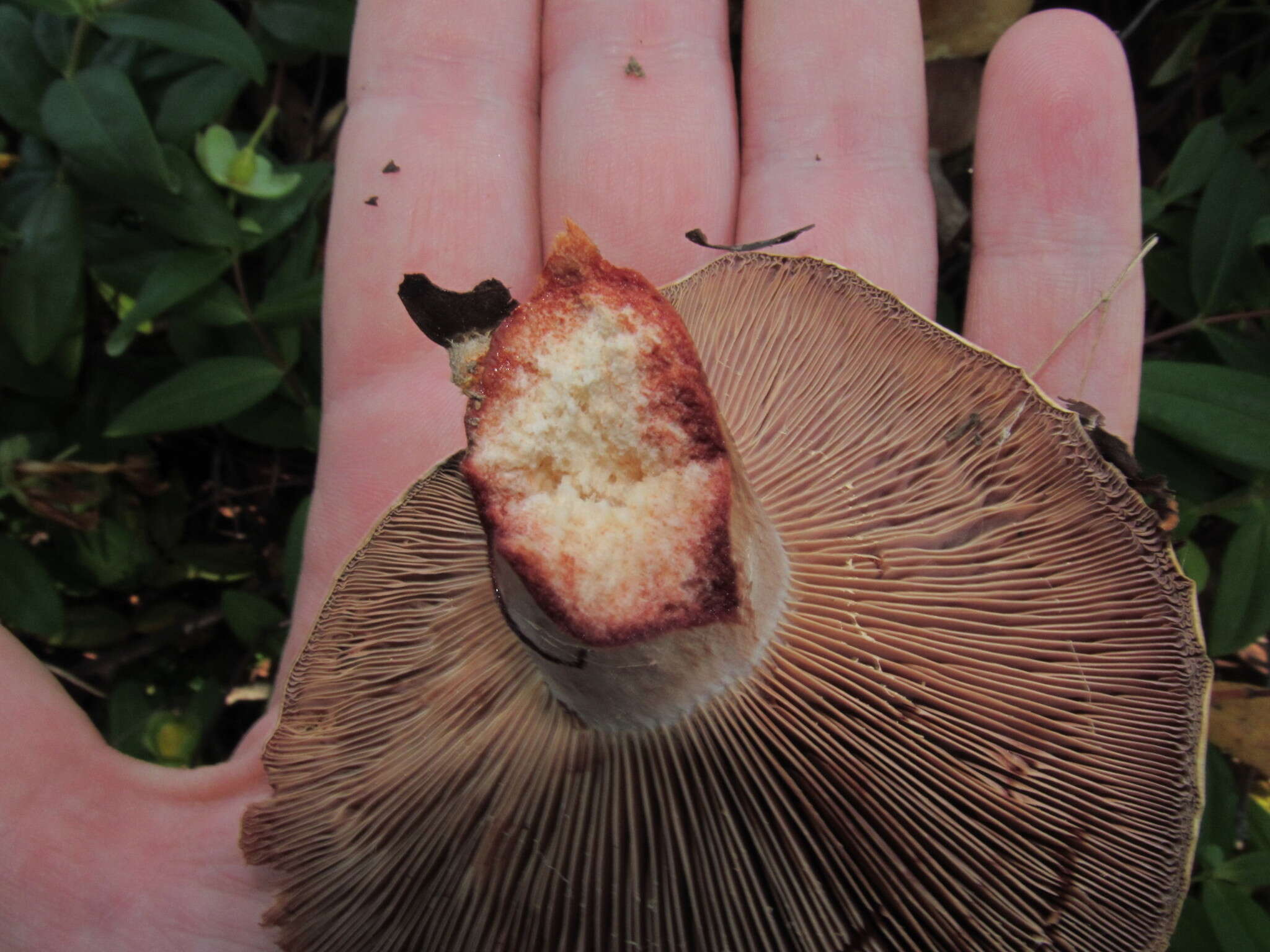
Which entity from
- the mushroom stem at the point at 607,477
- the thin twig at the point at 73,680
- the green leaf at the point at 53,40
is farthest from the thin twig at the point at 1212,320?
the thin twig at the point at 73,680

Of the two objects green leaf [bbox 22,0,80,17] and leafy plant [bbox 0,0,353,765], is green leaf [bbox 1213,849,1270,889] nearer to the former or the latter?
leafy plant [bbox 0,0,353,765]

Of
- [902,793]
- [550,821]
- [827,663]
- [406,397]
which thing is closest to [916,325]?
[827,663]

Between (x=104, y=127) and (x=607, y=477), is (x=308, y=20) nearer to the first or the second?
(x=104, y=127)

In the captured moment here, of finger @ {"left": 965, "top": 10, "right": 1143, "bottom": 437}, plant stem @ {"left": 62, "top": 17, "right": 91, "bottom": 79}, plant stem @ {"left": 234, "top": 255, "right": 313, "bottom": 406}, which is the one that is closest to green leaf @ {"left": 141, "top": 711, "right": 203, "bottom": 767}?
plant stem @ {"left": 234, "top": 255, "right": 313, "bottom": 406}

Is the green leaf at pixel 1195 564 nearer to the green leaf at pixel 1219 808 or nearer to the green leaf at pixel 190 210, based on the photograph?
the green leaf at pixel 1219 808

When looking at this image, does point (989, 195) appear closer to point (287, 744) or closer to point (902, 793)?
point (902, 793)

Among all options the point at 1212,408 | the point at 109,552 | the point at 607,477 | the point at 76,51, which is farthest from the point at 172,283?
the point at 1212,408
